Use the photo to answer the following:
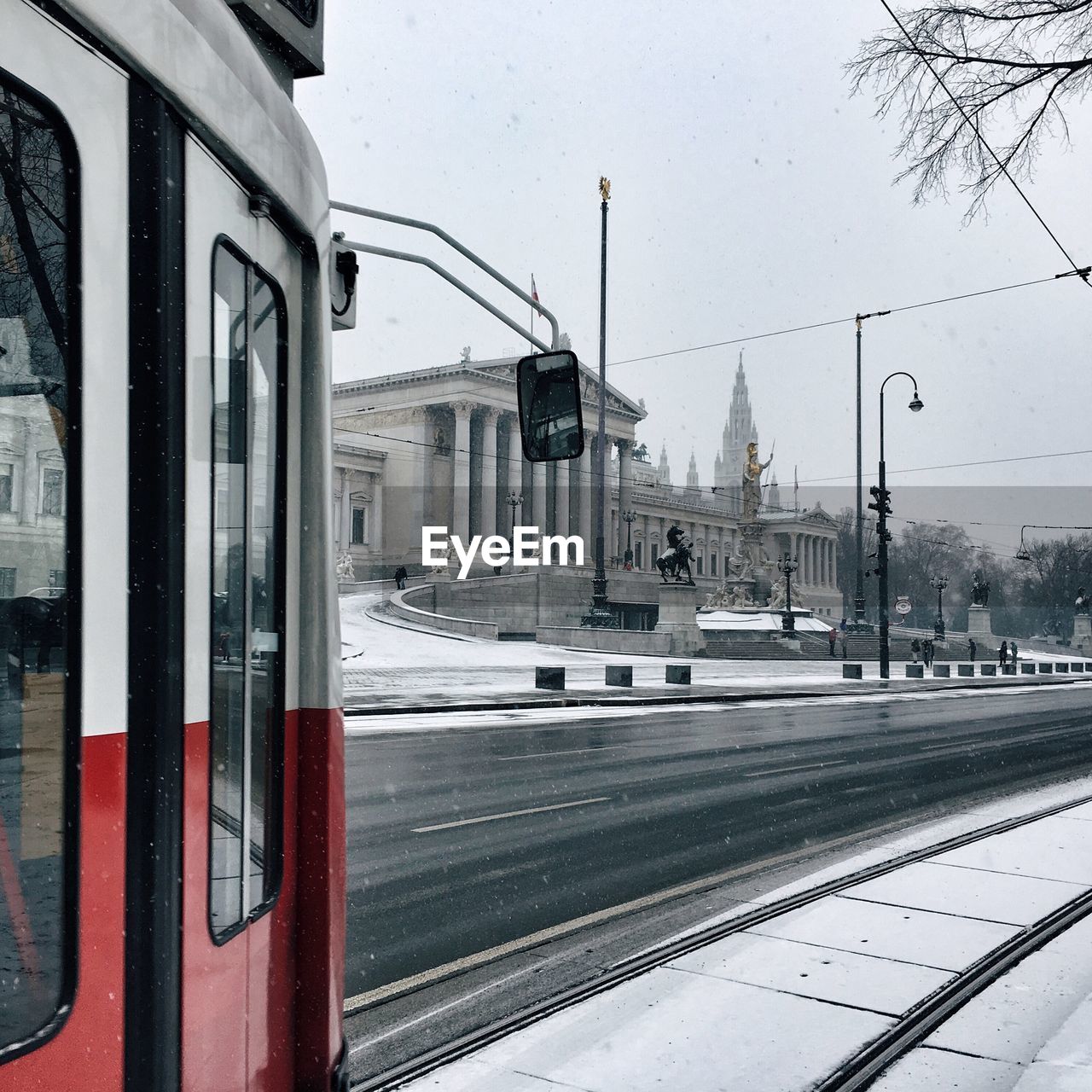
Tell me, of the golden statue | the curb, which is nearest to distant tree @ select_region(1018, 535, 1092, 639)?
the golden statue

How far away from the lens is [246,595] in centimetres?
225

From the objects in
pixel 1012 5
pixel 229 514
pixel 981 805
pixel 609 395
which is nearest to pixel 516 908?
pixel 229 514

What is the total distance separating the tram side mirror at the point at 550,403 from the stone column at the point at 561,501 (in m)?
90.5

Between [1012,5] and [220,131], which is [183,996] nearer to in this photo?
[220,131]

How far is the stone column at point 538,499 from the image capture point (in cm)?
9238

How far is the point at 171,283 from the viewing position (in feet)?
6.27

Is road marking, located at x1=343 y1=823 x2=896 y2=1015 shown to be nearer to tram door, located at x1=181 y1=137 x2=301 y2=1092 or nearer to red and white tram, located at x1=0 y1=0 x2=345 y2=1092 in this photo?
tram door, located at x1=181 y1=137 x2=301 y2=1092

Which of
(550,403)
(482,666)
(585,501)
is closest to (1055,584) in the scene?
(585,501)

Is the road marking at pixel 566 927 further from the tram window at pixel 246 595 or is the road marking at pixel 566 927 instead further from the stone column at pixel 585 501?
the stone column at pixel 585 501

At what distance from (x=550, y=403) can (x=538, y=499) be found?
9013 centimetres

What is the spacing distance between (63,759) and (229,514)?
645 mm

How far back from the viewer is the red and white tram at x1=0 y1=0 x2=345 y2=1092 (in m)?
1.62

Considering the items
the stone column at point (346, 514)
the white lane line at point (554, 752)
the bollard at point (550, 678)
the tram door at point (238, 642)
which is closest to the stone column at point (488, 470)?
the stone column at point (346, 514)

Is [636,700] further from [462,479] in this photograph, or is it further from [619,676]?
[462,479]
